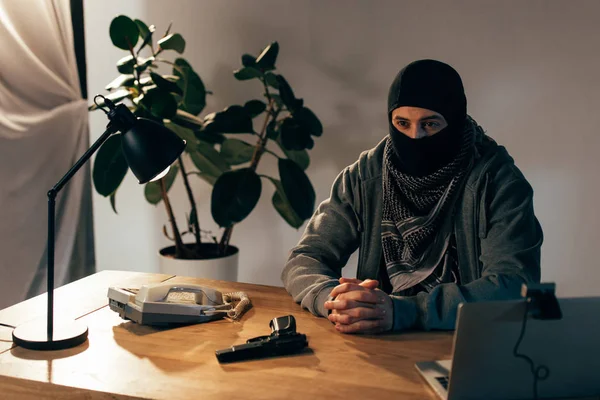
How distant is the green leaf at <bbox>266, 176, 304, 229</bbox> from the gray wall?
0.32m

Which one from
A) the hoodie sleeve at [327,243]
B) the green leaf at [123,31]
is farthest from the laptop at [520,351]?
the green leaf at [123,31]

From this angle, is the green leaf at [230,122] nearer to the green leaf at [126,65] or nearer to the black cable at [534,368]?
the green leaf at [126,65]

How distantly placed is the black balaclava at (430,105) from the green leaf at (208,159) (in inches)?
53.8

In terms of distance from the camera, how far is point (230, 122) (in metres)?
2.74

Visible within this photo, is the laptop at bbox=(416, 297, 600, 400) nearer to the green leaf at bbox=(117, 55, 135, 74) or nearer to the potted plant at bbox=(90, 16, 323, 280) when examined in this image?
the potted plant at bbox=(90, 16, 323, 280)

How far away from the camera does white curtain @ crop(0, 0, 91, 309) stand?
271 centimetres

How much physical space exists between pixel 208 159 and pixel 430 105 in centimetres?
150

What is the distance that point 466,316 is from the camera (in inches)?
36.2

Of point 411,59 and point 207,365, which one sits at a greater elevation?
point 411,59

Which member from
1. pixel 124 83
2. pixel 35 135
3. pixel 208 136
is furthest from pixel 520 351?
pixel 35 135

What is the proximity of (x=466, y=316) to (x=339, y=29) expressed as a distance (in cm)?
237

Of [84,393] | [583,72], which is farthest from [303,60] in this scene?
[84,393]

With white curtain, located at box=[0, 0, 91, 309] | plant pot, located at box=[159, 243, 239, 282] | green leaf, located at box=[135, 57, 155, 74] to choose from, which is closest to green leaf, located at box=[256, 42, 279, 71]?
green leaf, located at box=[135, 57, 155, 74]

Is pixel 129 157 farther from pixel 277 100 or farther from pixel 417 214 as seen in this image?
pixel 277 100
